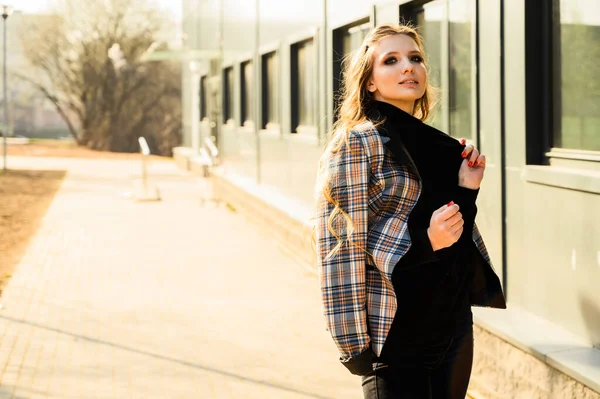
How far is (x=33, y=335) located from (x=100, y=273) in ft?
9.43

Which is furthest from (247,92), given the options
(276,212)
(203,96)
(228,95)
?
(203,96)

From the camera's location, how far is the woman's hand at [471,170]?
110 inches

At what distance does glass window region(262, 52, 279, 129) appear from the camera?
50.9 ft

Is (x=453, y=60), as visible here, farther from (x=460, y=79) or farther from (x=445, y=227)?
(x=445, y=227)

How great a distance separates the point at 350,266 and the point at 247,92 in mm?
16361

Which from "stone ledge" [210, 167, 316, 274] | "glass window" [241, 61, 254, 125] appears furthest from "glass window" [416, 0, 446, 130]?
"glass window" [241, 61, 254, 125]

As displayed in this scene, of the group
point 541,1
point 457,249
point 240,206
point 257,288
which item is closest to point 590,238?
point 541,1

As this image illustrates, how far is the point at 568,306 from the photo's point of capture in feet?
16.4

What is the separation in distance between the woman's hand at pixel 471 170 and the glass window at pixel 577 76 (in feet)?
7.76

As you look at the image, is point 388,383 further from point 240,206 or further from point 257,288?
point 240,206

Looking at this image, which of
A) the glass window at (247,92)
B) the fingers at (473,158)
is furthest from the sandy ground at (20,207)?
the fingers at (473,158)

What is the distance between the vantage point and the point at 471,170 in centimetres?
280

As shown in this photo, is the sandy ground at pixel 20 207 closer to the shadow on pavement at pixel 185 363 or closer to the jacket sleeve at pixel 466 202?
the shadow on pavement at pixel 185 363

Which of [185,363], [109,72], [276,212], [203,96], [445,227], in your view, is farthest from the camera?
[109,72]
